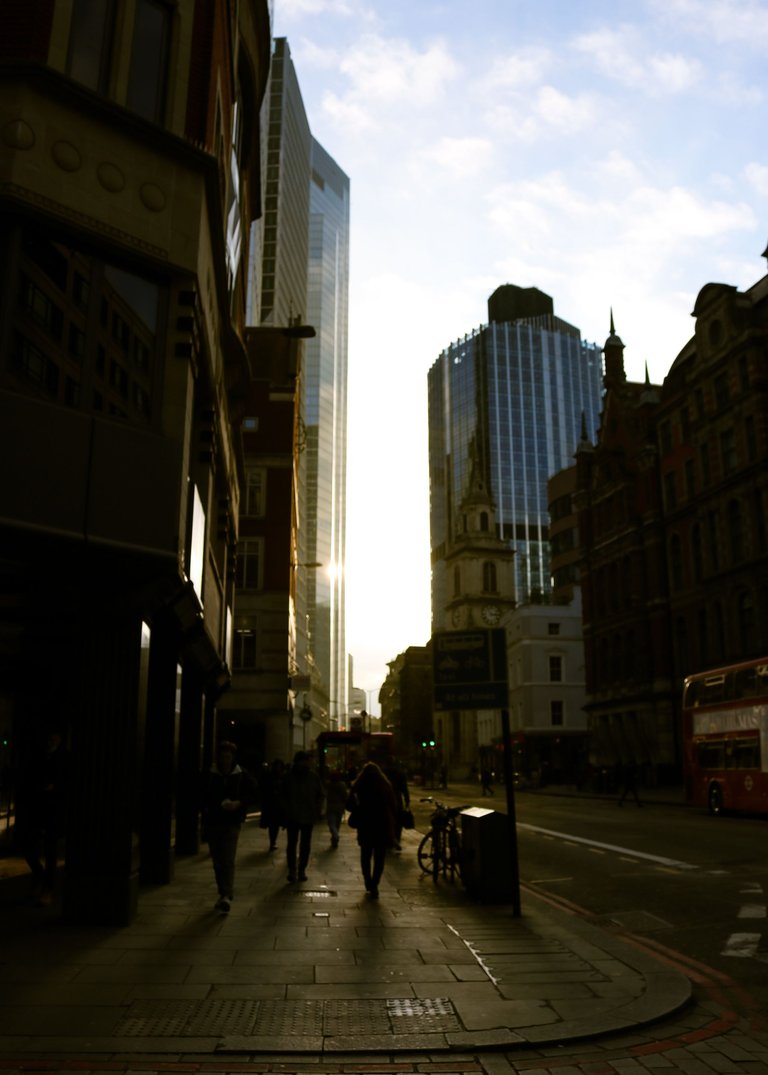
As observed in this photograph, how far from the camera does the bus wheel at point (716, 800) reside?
28.8m

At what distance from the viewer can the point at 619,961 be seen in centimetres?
813

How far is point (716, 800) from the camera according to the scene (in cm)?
2912

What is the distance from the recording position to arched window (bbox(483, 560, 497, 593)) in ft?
377

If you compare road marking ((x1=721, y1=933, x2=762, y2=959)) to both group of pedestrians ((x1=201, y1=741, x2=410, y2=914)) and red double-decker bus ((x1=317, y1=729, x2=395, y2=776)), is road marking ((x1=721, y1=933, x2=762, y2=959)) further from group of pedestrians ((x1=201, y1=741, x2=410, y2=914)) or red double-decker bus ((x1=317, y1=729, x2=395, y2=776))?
red double-decker bus ((x1=317, y1=729, x2=395, y2=776))

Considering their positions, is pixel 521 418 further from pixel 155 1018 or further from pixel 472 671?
pixel 155 1018

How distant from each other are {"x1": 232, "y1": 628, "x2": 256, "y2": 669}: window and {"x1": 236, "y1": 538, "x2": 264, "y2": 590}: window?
6.71 ft

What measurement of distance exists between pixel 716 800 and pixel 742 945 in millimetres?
21520

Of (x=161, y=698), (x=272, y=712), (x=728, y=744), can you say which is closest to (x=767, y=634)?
(x=728, y=744)

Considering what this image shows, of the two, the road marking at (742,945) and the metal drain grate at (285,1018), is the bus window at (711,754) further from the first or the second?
the metal drain grate at (285,1018)

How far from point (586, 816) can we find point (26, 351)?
82.4 ft

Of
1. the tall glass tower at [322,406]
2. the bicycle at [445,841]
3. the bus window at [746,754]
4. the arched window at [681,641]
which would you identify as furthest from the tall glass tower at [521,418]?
the bicycle at [445,841]

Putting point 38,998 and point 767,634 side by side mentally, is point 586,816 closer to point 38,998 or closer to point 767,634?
point 767,634

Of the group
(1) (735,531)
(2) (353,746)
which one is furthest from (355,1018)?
(1) (735,531)

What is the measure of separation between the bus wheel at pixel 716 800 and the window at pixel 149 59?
1006 inches
